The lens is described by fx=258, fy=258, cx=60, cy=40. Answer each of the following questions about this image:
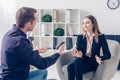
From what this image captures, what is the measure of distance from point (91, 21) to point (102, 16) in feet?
6.68

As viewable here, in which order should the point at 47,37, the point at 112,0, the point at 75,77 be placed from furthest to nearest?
1. the point at 47,37
2. the point at 112,0
3. the point at 75,77

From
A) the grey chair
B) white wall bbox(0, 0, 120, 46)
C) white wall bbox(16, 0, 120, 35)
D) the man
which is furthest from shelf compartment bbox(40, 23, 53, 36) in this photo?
the man

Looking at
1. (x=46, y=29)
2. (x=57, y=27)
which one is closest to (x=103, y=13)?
(x=57, y=27)

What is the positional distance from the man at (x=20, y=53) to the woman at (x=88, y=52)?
111cm

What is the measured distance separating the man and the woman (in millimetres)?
1114

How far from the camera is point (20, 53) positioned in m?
2.22

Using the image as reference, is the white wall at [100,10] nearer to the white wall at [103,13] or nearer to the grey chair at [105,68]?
the white wall at [103,13]

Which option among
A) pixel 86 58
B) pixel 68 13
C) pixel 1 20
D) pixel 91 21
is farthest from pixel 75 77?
pixel 1 20

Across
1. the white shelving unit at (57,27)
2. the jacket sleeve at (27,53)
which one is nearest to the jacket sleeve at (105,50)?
the jacket sleeve at (27,53)

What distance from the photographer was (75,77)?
3.47 metres

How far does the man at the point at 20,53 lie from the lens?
2.22 m

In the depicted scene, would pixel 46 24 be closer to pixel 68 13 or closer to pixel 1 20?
pixel 68 13

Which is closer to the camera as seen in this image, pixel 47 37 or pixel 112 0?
pixel 112 0

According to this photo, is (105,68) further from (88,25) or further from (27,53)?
(27,53)
